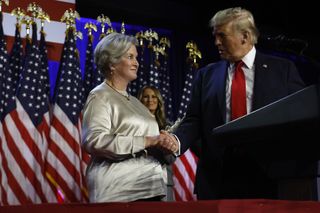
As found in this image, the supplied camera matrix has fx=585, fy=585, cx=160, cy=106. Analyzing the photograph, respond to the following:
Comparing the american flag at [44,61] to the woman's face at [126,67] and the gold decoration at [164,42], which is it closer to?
the gold decoration at [164,42]

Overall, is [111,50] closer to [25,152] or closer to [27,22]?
[25,152]

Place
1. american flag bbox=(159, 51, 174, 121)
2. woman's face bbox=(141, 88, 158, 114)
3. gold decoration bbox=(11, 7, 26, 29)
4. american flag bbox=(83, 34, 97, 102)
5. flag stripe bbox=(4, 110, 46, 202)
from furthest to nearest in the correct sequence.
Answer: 1. american flag bbox=(159, 51, 174, 121)
2. american flag bbox=(83, 34, 97, 102)
3. gold decoration bbox=(11, 7, 26, 29)
4. flag stripe bbox=(4, 110, 46, 202)
5. woman's face bbox=(141, 88, 158, 114)

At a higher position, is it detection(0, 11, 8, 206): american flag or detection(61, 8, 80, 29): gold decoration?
detection(61, 8, 80, 29): gold decoration

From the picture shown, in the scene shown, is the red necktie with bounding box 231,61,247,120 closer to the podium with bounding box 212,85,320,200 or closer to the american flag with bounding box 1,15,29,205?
the podium with bounding box 212,85,320,200

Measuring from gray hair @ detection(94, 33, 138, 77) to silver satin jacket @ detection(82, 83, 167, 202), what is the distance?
0.38 ft

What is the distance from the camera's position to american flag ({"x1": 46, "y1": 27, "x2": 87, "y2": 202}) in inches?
198

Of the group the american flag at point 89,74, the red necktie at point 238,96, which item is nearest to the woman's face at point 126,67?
the red necktie at point 238,96

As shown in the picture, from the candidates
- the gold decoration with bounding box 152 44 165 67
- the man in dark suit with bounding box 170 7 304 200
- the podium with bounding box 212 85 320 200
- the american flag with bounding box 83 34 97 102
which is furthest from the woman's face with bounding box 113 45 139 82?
the gold decoration with bounding box 152 44 165 67

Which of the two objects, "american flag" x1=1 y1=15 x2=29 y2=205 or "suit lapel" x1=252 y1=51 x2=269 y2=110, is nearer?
"suit lapel" x1=252 y1=51 x2=269 y2=110

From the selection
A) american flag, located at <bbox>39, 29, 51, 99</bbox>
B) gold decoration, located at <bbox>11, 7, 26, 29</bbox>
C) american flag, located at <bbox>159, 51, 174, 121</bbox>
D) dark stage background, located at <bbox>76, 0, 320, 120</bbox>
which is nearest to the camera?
gold decoration, located at <bbox>11, 7, 26, 29</bbox>

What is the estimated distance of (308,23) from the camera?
7.23 m

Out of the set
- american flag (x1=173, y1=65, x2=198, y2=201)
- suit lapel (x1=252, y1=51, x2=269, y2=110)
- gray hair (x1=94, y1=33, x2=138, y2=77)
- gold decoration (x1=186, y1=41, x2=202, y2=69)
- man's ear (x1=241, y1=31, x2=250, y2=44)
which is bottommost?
american flag (x1=173, y1=65, x2=198, y2=201)

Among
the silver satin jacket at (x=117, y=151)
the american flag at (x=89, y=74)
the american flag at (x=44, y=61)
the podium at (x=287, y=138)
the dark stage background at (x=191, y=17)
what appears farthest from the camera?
the dark stage background at (x=191, y=17)

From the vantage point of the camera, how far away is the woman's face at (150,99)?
4.48m
